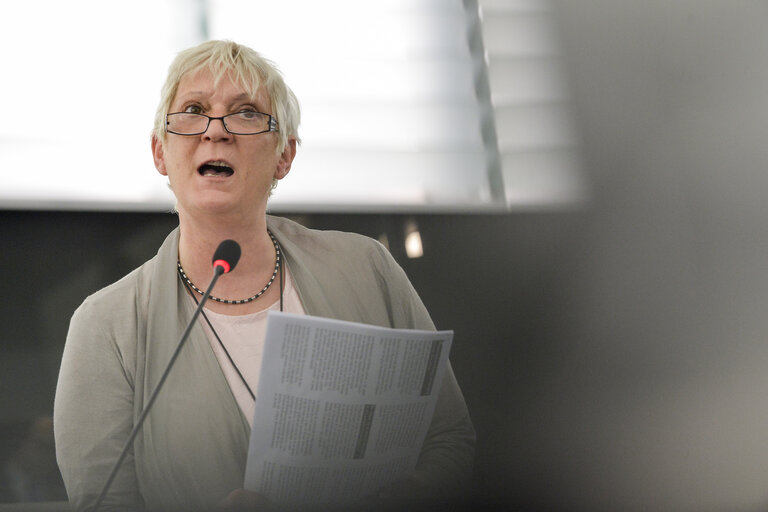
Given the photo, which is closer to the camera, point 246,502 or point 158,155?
point 246,502

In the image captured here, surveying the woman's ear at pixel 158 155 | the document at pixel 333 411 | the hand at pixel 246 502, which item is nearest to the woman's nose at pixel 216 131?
the woman's ear at pixel 158 155

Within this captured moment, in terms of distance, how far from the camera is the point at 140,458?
1132 millimetres

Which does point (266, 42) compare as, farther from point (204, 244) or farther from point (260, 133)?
point (204, 244)

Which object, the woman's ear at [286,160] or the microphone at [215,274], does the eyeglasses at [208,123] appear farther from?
the microphone at [215,274]

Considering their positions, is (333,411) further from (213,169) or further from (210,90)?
(210,90)

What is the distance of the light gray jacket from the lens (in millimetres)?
1121

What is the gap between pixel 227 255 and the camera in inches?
44.0

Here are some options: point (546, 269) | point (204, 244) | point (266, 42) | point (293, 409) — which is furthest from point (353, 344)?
point (266, 42)

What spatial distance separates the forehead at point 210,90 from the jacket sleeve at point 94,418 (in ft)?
1.34

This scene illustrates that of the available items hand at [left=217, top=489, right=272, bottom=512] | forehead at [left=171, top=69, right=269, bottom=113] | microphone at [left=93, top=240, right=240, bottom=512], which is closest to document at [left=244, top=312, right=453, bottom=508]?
hand at [left=217, top=489, right=272, bottom=512]

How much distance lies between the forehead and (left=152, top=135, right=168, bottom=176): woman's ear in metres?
0.08

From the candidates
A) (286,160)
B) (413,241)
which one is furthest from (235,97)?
(413,241)

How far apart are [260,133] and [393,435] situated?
1.85 feet

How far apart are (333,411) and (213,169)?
0.45m
